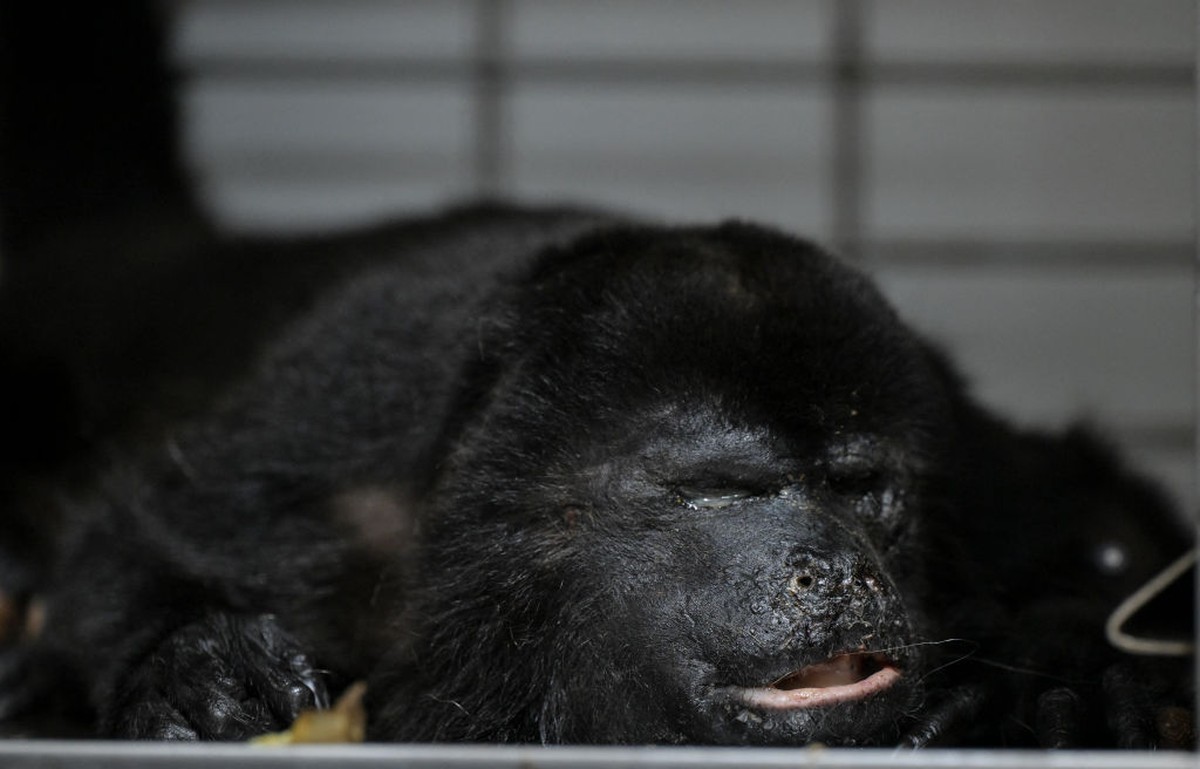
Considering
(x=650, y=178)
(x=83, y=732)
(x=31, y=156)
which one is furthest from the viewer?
(x=650, y=178)

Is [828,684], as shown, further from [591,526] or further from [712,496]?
[591,526]

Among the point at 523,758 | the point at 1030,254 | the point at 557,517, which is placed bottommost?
the point at 1030,254

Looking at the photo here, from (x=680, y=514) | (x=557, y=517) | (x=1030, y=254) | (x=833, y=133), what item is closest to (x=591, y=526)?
(x=557, y=517)

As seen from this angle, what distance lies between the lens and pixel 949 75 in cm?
471

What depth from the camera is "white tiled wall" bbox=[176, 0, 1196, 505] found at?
15.3 ft

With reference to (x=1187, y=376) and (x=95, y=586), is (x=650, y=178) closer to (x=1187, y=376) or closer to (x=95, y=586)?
(x=1187, y=376)

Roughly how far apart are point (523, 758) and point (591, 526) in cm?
86

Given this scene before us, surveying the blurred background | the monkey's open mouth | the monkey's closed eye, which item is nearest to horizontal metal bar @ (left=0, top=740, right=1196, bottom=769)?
the monkey's open mouth

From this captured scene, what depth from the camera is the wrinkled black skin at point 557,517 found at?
6.55 ft

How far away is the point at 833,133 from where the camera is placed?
4746mm

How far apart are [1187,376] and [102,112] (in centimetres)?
407

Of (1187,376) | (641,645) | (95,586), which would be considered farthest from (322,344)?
(1187,376)

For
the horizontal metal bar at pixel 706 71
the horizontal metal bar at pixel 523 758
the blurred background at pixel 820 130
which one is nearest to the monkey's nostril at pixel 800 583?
the horizontal metal bar at pixel 523 758

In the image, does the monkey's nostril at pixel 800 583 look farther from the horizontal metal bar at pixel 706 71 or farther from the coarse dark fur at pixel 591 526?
the horizontal metal bar at pixel 706 71
